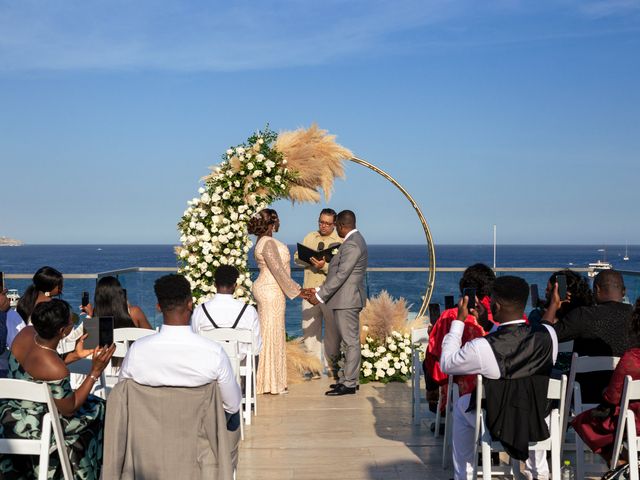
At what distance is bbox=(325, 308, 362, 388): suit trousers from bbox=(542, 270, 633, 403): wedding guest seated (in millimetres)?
3320

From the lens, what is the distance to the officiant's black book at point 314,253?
9211 mm

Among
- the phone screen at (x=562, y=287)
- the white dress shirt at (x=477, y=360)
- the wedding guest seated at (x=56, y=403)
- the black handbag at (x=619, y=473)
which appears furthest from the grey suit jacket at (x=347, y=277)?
the black handbag at (x=619, y=473)

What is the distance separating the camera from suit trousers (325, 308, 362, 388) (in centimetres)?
846

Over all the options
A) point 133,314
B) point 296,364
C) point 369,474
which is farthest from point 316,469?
point 296,364

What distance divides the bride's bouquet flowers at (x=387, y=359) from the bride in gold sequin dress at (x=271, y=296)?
108 centimetres

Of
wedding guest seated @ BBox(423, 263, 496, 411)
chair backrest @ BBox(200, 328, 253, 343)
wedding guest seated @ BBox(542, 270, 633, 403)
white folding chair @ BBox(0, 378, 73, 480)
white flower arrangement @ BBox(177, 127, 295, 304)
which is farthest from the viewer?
white flower arrangement @ BBox(177, 127, 295, 304)

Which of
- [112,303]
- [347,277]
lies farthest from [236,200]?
[112,303]

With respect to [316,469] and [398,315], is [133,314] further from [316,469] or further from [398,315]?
[398,315]

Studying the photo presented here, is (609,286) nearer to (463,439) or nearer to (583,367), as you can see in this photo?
(583,367)

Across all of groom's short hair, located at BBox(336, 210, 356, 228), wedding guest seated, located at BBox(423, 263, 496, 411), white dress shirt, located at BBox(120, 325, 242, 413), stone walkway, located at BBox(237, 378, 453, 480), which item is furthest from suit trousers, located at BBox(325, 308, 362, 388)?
white dress shirt, located at BBox(120, 325, 242, 413)

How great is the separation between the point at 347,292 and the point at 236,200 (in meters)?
1.61

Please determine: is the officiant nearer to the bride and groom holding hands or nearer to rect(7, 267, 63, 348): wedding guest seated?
the bride and groom holding hands

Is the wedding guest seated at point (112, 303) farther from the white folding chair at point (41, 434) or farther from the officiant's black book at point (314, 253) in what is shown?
the officiant's black book at point (314, 253)

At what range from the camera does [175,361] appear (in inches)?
147
